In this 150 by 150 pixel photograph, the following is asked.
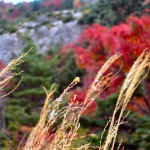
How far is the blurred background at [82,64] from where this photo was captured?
7.35 meters

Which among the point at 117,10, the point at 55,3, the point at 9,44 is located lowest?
the point at 117,10

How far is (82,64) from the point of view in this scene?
52.4 feet

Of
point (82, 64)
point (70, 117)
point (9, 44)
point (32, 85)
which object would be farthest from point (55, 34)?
point (70, 117)

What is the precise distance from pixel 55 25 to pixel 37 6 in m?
16.1

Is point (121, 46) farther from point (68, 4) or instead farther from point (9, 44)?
point (68, 4)

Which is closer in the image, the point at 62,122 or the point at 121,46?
the point at 62,122

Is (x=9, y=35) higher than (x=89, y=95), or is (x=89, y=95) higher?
→ (x=9, y=35)

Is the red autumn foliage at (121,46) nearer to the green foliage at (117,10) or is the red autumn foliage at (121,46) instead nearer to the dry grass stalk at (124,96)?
the dry grass stalk at (124,96)

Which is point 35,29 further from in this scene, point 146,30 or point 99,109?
point 99,109

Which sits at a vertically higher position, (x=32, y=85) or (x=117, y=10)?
(x=117, y=10)

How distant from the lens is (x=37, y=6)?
49.7 m

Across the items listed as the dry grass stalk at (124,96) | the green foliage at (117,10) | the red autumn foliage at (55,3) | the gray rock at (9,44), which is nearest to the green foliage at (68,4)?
→ the red autumn foliage at (55,3)

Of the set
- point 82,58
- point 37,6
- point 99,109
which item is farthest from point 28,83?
point 37,6

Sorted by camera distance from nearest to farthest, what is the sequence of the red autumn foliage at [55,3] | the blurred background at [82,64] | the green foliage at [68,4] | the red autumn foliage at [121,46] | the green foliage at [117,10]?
the blurred background at [82,64] → the red autumn foliage at [121,46] → the green foliage at [117,10] → the green foliage at [68,4] → the red autumn foliage at [55,3]
